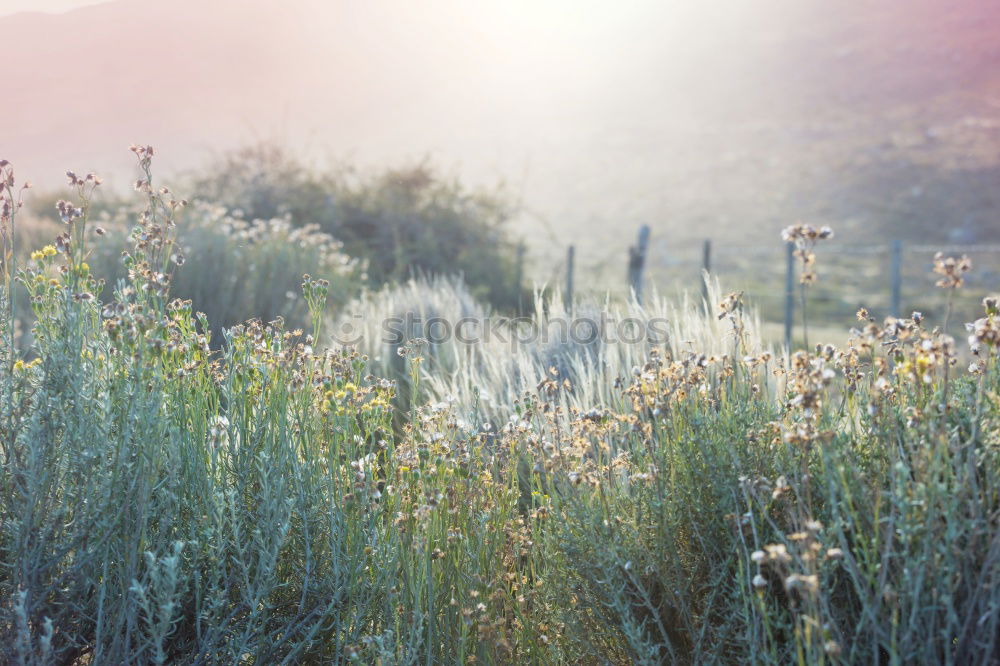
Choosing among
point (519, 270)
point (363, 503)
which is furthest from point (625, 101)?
point (363, 503)

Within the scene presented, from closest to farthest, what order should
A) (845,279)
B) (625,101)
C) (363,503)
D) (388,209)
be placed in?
(363,503) → (388,209) → (845,279) → (625,101)

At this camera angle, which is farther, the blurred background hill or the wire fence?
the blurred background hill

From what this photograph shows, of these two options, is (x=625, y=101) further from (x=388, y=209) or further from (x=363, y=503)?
(x=363, y=503)

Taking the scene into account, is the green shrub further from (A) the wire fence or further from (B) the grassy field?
(A) the wire fence

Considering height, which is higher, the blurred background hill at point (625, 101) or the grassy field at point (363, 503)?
the blurred background hill at point (625, 101)

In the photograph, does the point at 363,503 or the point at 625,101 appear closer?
the point at 363,503

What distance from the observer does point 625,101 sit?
96625mm

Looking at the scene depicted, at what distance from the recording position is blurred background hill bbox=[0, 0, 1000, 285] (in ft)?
162

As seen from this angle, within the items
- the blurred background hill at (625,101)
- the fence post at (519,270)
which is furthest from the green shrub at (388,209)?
the blurred background hill at (625,101)

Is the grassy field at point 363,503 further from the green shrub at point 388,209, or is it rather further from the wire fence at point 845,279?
the wire fence at point 845,279

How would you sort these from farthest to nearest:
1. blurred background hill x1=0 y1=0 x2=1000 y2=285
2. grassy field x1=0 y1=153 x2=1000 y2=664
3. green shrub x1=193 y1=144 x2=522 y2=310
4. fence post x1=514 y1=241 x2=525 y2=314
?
blurred background hill x1=0 y1=0 x2=1000 y2=285
fence post x1=514 y1=241 x2=525 y2=314
green shrub x1=193 y1=144 x2=522 y2=310
grassy field x1=0 y1=153 x2=1000 y2=664

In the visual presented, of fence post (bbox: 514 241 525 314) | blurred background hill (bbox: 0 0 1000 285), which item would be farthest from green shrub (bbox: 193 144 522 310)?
blurred background hill (bbox: 0 0 1000 285)

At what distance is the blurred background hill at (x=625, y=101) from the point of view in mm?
49250

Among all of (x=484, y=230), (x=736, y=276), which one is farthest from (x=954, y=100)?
(x=484, y=230)
